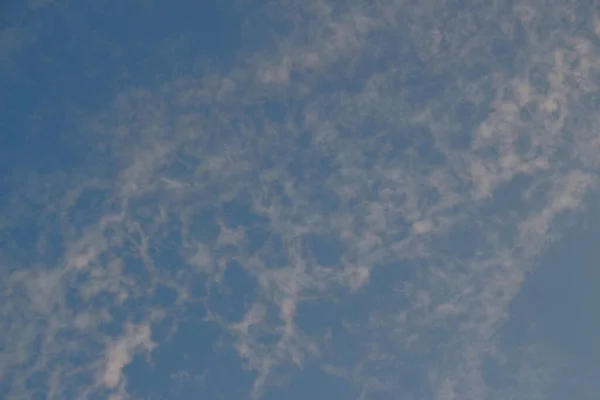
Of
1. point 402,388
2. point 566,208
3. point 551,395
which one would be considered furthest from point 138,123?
point 551,395

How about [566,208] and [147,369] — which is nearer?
[147,369]

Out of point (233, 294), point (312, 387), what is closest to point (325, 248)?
point (233, 294)

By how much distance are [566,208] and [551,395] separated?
4602cm

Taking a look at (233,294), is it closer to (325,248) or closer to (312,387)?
(325,248)

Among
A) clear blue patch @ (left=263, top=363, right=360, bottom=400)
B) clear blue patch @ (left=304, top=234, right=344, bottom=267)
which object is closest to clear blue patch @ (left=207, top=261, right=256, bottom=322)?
clear blue patch @ (left=304, top=234, right=344, bottom=267)

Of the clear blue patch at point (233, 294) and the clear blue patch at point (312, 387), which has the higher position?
the clear blue patch at point (233, 294)

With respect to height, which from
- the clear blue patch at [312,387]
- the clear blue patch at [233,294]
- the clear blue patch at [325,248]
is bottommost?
the clear blue patch at [312,387]

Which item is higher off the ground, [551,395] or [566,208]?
[566,208]

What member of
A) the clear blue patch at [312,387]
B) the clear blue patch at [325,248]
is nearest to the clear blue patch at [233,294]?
the clear blue patch at [325,248]

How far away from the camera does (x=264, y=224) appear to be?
476 feet

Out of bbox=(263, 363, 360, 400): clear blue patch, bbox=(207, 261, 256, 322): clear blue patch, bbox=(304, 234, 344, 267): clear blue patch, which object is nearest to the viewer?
bbox=(263, 363, 360, 400): clear blue patch

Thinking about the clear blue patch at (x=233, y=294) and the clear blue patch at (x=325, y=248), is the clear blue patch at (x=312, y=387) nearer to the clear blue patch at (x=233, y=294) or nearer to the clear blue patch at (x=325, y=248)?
the clear blue patch at (x=233, y=294)

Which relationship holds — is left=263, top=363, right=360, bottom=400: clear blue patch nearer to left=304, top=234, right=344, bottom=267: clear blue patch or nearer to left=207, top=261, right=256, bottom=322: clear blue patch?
left=207, top=261, right=256, bottom=322: clear blue patch

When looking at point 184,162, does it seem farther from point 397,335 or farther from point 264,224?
point 397,335
